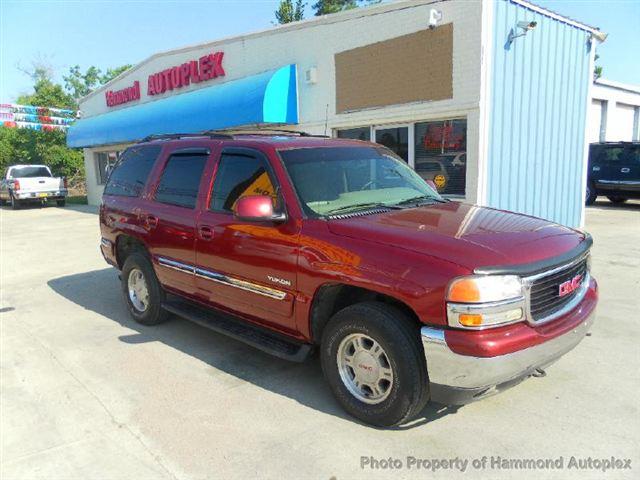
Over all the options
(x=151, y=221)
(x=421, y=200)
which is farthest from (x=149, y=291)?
(x=421, y=200)

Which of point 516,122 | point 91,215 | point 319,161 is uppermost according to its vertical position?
point 516,122

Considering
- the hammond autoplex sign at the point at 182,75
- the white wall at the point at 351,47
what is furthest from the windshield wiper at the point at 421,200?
the hammond autoplex sign at the point at 182,75

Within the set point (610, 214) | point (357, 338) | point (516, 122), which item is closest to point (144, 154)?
point (357, 338)

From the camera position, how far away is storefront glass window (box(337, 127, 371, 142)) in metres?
11.5

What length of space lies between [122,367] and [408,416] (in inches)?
104

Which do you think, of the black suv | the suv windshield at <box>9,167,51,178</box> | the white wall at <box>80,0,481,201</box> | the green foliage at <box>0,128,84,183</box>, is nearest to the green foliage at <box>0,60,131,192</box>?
the green foliage at <box>0,128,84,183</box>

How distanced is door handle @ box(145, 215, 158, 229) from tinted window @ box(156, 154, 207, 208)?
0.63ft

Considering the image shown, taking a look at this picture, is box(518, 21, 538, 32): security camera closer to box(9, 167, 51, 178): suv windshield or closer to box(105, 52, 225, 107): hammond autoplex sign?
box(105, 52, 225, 107): hammond autoplex sign

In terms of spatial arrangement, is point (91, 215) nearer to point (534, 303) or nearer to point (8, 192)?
point (8, 192)

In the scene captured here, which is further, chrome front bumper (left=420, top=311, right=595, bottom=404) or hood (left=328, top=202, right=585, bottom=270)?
hood (left=328, top=202, right=585, bottom=270)

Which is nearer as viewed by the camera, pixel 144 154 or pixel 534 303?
pixel 534 303

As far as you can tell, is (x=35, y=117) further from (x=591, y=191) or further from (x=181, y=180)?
(x=181, y=180)

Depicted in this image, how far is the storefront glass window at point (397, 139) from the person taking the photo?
35.2ft

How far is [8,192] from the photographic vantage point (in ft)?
76.3
